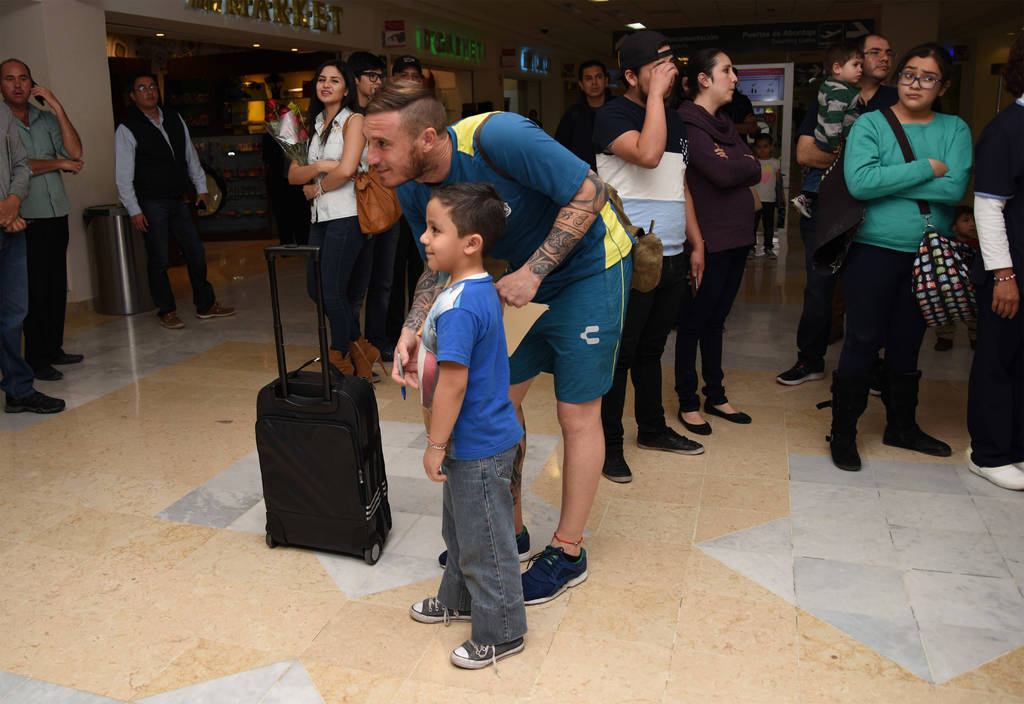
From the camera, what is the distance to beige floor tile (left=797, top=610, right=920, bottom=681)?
2.10 m

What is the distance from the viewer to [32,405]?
417 cm

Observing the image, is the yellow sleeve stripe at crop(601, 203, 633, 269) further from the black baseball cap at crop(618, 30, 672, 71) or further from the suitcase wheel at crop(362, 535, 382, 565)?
the suitcase wheel at crop(362, 535, 382, 565)

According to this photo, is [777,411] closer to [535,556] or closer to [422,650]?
[535,556]

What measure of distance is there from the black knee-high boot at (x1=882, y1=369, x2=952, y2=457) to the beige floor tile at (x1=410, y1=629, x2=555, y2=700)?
6.56 feet

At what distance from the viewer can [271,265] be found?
2639mm

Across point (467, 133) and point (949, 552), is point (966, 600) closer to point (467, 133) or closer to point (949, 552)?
point (949, 552)

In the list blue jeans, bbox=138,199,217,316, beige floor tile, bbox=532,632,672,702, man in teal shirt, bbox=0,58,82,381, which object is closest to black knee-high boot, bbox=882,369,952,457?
beige floor tile, bbox=532,632,672,702

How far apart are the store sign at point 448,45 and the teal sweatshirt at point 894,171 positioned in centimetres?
1027

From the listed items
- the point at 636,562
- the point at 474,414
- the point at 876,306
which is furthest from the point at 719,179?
the point at 474,414

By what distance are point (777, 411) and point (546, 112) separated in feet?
58.7

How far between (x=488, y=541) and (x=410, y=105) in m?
1.05

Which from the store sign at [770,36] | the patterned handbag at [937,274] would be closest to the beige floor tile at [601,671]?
the patterned handbag at [937,274]

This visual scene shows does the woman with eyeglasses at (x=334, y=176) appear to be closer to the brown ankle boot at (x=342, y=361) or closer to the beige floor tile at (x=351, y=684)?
the brown ankle boot at (x=342, y=361)

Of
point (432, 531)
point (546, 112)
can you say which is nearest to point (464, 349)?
point (432, 531)
